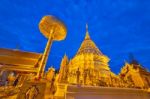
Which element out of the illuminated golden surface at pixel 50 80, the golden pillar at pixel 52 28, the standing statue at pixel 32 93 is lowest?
the standing statue at pixel 32 93

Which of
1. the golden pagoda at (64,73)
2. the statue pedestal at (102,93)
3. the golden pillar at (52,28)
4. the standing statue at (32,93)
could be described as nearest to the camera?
the standing statue at (32,93)

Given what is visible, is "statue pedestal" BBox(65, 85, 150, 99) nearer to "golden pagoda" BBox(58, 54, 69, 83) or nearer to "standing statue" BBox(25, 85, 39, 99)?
"golden pagoda" BBox(58, 54, 69, 83)

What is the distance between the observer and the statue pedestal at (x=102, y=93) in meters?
5.34

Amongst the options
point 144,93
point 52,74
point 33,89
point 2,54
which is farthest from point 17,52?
point 144,93

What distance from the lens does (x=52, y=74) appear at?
6.45 meters

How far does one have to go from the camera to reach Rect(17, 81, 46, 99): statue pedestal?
303 cm

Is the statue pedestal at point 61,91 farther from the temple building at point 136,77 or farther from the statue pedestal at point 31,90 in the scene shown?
the temple building at point 136,77

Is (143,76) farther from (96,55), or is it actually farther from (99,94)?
(96,55)

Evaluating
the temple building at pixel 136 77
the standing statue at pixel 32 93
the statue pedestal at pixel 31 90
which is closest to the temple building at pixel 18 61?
the statue pedestal at pixel 31 90

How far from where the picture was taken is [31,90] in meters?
3.07

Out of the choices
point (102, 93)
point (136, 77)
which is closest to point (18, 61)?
point (102, 93)

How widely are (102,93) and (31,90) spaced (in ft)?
12.6

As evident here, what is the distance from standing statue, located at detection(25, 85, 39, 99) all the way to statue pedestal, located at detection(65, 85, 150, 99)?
2.14m

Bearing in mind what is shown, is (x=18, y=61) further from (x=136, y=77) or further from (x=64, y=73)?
(x=136, y=77)
